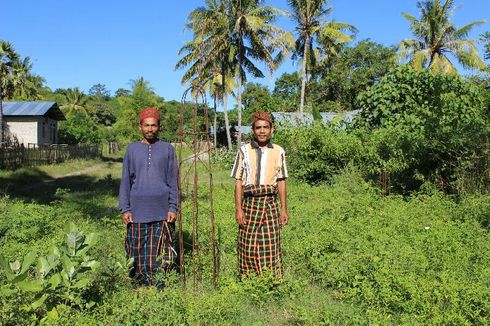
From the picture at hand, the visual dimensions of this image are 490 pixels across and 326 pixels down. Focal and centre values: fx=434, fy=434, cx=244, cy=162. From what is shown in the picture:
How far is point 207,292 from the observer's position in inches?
166

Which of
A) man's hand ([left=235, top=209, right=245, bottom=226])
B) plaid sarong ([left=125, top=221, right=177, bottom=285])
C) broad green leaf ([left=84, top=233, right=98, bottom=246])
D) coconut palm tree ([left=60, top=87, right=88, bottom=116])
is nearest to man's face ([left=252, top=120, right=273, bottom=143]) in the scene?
man's hand ([left=235, top=209, right=245, bottom=226])

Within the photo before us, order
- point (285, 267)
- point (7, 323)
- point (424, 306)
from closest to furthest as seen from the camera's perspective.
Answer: point (7, 323) → point (424, 306) → point (285, 267)

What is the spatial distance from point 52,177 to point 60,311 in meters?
15.7

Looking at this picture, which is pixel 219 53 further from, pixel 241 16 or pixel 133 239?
pixel 133 239

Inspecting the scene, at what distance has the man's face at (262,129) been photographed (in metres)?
4.02

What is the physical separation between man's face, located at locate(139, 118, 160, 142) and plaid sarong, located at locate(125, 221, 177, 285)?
82 centimetres

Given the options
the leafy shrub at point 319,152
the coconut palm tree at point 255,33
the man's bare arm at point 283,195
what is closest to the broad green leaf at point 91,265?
the man's bare arm at point 283,195

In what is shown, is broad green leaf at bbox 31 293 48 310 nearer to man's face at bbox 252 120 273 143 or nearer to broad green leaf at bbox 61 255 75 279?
broad green leaf at bbox 61 255 75 279

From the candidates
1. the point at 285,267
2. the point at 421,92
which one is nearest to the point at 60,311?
the point at 285,267

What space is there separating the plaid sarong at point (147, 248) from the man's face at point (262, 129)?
1201mm

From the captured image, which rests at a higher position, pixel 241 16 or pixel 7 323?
pixel 241 16

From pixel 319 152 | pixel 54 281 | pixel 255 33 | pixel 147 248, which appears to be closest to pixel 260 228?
pixel 147 248

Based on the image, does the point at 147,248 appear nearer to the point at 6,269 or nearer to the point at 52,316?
the point at 52,316

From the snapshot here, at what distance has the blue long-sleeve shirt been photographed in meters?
3.96
